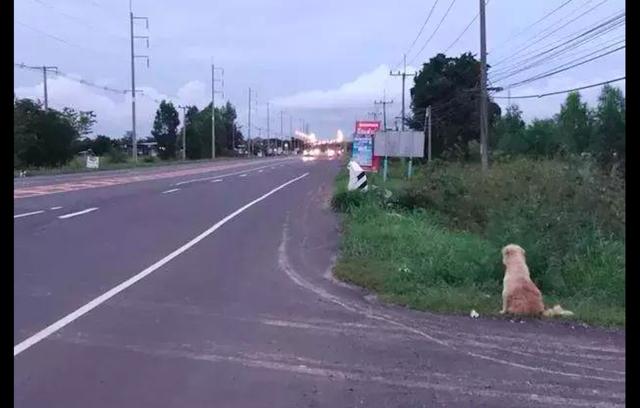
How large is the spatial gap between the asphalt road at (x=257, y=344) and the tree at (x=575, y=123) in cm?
3335

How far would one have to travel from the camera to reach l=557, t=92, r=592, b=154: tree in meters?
45.7

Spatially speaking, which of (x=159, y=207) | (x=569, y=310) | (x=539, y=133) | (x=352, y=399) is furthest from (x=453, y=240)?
(x=539, y=133)

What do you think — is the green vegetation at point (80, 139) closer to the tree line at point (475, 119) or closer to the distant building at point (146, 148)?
the distant building at point (146, 148)

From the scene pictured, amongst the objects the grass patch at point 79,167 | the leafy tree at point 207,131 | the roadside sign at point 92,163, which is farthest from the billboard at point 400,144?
the leafy tree at point 207,131

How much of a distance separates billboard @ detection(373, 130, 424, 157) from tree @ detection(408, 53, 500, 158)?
2958cm

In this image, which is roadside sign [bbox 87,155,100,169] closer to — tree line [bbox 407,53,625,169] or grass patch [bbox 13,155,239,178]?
grass patch [bbox 13,155,239,178]

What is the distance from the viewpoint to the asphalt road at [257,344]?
641 centimetres

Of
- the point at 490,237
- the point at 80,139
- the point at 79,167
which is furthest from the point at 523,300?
the point at 80,139

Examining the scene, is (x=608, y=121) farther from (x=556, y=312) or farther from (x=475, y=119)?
(x=556, y=312)

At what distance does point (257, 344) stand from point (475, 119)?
195 feet

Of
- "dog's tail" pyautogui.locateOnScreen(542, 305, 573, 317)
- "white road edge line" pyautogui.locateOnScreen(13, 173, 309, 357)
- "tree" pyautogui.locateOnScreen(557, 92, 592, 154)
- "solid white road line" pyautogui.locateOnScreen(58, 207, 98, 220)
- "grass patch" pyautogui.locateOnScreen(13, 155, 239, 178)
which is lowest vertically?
"dog's tail" pyautogui.locateOnScreen(542, 305, 573, 317)

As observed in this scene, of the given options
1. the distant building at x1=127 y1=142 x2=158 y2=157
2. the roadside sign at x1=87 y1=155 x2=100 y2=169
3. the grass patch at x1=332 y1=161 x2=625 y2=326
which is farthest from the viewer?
the distant building at x1=127 y1=142 x2=158 y2=157

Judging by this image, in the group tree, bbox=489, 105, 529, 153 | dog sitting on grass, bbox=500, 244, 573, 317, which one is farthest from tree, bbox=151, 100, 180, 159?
dog sitting on grass, bbox=500, 244, 573, 317

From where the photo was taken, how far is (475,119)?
65.6 meters
